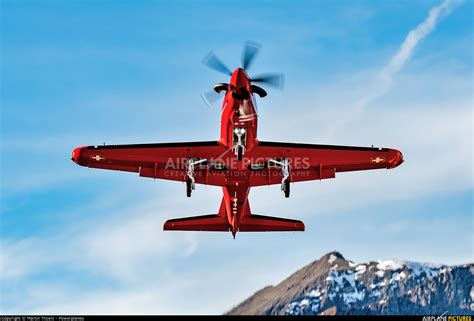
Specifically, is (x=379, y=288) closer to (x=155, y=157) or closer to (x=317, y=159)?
(x=317, y=159)

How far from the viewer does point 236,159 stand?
1613 inches

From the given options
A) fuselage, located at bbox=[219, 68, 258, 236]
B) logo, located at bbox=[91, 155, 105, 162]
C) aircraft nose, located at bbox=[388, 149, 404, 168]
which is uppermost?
fuselage, located at bbox=[219, 68, 258, 236]

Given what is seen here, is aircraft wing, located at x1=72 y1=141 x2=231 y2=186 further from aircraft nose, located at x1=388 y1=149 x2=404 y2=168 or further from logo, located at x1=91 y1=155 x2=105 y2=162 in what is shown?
aircraft nose, located at x1=388 y1=149 x2=404 y2=168

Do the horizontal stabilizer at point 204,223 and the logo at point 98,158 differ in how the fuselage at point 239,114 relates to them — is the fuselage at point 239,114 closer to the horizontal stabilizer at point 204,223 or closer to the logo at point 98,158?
the horizontal stabilizer at point 204,223

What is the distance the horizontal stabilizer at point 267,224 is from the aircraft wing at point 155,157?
462cm

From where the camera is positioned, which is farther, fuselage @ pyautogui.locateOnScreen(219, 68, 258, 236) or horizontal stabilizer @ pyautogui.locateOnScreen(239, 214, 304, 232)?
horizontal stabilizer @ pyautogui.locateOnScreen(239, 214, 304, 232)

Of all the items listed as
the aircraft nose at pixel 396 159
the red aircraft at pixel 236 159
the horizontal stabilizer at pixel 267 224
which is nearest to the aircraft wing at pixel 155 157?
the red aircraft at pixel 236 159

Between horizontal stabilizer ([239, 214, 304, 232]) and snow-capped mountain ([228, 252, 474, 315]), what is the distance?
2738 inches

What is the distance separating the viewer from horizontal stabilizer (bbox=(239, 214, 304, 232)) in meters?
46.8

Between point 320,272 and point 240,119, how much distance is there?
105 m

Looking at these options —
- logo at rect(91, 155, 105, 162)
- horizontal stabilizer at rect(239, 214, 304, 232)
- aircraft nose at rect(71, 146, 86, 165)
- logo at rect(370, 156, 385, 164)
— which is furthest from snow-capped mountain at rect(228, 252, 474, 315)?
aircraft nose at rect(71, 146, 86, 165)

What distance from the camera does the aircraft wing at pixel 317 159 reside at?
40844mm

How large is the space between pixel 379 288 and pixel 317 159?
100 meters

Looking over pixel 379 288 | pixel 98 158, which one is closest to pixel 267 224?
pixel 98 158
